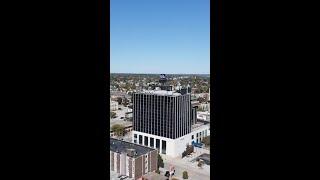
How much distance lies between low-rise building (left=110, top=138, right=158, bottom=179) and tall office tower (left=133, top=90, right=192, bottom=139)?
9.93 ft

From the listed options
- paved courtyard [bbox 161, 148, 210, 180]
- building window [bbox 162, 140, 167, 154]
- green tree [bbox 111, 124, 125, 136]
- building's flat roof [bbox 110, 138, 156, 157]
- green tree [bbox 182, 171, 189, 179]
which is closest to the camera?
building's flat roof [bbox 110, 138, 156, 157]

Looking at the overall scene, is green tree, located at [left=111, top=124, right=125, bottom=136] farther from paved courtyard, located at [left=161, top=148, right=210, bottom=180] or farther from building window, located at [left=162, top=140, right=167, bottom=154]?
paved courtyard, located at [left=161, top=148, right=210, bottom=180]

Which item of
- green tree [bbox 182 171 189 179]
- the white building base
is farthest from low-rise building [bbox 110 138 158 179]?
the white building base

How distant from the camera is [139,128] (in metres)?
15.5

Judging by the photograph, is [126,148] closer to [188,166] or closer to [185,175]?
→ [185,175]

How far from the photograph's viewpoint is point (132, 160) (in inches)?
399

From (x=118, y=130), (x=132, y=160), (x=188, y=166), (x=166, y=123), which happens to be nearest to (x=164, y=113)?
(x=166, y=123)

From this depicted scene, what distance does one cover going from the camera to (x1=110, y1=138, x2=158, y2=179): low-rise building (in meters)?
10.3

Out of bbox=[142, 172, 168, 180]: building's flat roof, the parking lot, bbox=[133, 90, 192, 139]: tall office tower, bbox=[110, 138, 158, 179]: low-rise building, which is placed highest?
bbox=[133, 90, 192, 139]: tall office tower
